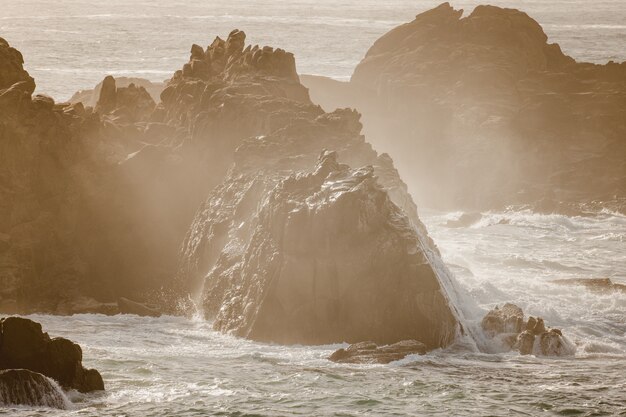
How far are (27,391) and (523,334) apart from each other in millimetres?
24004

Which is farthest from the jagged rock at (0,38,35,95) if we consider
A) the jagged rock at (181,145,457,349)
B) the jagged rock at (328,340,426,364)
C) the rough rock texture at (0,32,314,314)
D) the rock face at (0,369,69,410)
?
the rock face at (0,369,69,410)

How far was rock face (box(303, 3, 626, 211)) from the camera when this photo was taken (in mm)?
106250

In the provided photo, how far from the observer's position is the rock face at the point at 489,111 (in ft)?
349

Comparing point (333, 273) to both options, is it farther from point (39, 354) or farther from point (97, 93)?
point (97, 93)

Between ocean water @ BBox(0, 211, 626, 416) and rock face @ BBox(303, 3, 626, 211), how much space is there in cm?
3430

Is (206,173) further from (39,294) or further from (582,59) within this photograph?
(582,59)

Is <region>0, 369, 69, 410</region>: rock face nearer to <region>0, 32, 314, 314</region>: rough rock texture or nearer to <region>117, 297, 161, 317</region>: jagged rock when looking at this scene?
<region>117, 297, 161, 317</region>: jagged rock

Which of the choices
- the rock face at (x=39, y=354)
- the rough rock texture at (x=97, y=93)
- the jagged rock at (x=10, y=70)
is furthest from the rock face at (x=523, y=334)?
the rough rock texture at (x=97, y=93)

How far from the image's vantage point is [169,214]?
73375mm

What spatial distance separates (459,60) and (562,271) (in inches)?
1709

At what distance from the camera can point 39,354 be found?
1813 inches

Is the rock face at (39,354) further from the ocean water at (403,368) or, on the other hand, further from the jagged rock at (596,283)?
the jagged rock at (596,283)

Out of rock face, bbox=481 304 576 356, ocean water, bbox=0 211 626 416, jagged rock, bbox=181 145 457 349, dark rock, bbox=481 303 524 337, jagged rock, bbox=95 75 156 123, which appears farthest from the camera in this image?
jagged rock, bbox=95 75 156 123

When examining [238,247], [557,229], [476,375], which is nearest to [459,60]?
[557,229]
